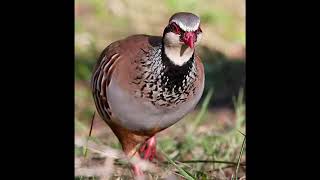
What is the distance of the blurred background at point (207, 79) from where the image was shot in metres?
3.95

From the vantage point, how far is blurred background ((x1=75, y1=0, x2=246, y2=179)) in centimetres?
395

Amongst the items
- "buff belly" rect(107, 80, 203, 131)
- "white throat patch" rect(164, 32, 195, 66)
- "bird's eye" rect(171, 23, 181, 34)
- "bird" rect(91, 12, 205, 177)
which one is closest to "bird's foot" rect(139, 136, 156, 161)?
"bird" rect(91, 12, 205, 177)

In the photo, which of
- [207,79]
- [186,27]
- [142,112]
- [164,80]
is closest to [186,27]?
[186,27]

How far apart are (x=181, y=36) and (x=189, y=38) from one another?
0.16ft

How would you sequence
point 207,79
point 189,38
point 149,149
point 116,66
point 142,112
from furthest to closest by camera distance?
point 207,79, point 149,149, point 116,66, point 142,112, point 189,38

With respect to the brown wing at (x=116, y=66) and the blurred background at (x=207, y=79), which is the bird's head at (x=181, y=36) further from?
the blurred background at (x=207, y=79)

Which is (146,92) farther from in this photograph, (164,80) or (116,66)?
(116,66)

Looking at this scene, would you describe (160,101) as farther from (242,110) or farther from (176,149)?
(242,110)

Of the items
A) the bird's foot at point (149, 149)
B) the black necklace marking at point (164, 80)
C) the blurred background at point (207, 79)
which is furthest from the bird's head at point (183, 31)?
the bird's foot at point (149, 149)

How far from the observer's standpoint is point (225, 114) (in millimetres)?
5602

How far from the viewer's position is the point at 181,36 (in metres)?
2.72

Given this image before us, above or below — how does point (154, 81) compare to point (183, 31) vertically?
below

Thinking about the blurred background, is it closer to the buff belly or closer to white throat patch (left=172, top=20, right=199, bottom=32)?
the buff belly

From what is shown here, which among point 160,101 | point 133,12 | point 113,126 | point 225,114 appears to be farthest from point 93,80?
point 133,12
